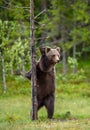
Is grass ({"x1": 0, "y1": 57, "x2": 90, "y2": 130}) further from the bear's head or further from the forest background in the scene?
the bear's head

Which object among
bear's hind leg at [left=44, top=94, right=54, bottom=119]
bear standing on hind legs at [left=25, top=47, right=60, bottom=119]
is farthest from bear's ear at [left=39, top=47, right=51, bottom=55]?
bear's hind leg at [left=44, top=94, right=54, bottom=119]

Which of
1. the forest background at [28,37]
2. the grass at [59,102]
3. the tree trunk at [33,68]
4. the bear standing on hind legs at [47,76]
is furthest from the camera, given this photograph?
the forest background at [28,37]

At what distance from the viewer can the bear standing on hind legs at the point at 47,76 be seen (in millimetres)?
14328

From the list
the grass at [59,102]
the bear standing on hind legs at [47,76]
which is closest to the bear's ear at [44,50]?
the bear standing on hind legs at [47,76]

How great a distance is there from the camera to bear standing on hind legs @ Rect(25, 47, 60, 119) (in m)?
14.3

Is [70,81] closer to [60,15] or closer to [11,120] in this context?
[60,15]

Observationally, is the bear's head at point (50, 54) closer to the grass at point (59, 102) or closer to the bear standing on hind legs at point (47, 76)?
the bear standing on hind legs at point (47, 76)

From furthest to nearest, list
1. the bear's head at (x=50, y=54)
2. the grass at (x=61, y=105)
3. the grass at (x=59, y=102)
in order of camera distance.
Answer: the grass at (x=61, y=105), the grass at (x=59, y=102), the bear's head at (x=50, y=54)

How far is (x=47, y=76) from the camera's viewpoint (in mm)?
14820

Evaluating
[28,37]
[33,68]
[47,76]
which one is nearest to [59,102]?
[47,76]

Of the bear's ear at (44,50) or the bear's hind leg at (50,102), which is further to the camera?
the bear's hind leg at (50,102)

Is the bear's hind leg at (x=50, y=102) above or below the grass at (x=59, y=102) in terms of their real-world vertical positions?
above

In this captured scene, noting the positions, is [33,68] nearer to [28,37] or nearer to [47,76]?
[47,76]

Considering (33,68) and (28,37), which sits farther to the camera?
(28,37)
